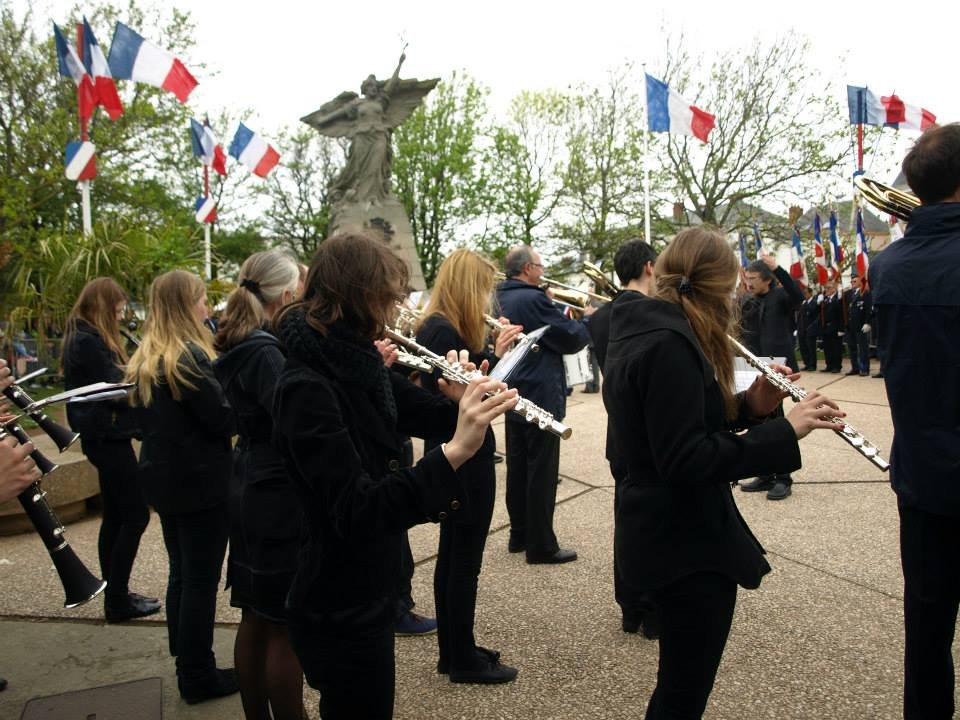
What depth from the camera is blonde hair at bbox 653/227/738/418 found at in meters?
2.10

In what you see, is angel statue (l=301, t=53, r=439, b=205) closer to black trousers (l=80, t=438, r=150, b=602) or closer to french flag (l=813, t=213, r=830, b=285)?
french flag (l=813, t=213, r=830, b=285)

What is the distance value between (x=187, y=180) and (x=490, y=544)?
27.6 m

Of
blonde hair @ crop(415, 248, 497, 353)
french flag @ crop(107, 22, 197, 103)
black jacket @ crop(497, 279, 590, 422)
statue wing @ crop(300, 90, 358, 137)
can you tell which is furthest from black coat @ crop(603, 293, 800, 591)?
statue wing @ crop(300, 90, 358, 137)

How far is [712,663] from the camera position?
1.93 m

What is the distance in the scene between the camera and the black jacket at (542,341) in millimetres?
4555

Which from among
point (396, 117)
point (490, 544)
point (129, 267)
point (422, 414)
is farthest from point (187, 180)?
point (422, 414)

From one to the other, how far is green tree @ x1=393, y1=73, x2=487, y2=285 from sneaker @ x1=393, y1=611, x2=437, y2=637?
26775 mm

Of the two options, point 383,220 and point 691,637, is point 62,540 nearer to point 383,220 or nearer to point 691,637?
point 691,637

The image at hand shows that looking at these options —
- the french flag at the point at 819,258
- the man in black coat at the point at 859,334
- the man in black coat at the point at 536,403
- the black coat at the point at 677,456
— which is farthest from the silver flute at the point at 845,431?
the french flag at the point at 819,258

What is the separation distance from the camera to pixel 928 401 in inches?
→ 85.7

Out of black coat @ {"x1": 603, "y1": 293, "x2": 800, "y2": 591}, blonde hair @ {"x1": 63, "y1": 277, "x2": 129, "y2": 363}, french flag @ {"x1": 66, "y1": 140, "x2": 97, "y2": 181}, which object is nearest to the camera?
black coat @ {"x1": 603, "y1": 293, "x2": 800, "y2": 591}

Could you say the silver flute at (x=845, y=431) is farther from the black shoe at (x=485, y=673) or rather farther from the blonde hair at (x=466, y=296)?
the black shoe at (x=485, y=673)

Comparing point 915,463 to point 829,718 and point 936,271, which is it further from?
point 829,718

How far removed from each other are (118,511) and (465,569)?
2124 mm
